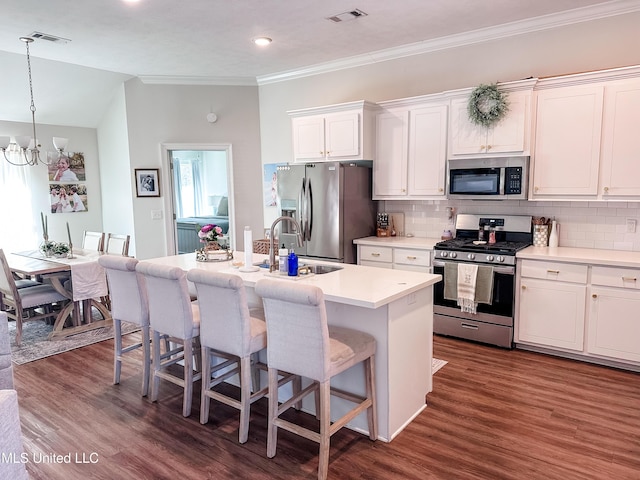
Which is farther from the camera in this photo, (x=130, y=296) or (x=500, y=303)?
(x=500, y=303)

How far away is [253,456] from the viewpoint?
248 centimetres

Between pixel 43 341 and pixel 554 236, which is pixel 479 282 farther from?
pixel 43 341

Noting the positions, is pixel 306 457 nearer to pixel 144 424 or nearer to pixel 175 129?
pixel 144 424

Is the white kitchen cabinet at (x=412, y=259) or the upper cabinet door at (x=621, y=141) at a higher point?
the upper cabinet door at (x=621, y=141)

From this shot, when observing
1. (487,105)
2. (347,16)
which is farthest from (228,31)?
(487,105)

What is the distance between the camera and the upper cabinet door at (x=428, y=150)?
4414mm

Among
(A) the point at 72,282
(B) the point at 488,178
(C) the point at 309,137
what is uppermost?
(C) the point at 309,137

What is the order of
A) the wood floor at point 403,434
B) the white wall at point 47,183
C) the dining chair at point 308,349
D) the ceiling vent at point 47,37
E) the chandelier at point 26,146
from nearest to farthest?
1. the dining chair at point 308,349
2. the wood floor at point 403,434
3. the ceiling vent at point 47,37
4. the chandelier at point 26,146
5. the white wall at point 47,183

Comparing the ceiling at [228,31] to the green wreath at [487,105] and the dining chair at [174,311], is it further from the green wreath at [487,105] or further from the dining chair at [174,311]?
the dining chair at [174,311]

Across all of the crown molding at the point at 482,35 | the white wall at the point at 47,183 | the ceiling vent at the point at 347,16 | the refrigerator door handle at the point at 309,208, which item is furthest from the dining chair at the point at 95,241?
the ceiling vent at the point at 347,16

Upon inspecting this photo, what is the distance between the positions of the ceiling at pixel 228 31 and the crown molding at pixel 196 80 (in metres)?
0.14

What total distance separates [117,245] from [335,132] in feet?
9.43

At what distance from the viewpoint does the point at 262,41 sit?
4516 mm

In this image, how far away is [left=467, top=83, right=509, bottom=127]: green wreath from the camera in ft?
12.8
